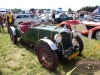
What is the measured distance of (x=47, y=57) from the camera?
4.41 metres

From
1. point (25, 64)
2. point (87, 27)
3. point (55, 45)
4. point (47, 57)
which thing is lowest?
point (25, 64)

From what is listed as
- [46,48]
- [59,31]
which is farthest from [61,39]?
[46,48]

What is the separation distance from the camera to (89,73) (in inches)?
159

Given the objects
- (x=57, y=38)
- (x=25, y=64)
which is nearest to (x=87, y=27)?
(x=57, y=38)

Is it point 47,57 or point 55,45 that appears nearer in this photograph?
point 55,45

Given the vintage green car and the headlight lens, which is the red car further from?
the headlight lens

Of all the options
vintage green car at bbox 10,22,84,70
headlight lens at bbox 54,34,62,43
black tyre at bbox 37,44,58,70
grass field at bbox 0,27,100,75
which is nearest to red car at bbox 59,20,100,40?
grass field at bbox 0,27,100,75

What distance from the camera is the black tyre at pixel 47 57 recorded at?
405 cm

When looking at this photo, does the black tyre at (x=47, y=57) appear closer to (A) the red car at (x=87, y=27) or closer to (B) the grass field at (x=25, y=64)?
(B) the grass field at (x=25, y=64)

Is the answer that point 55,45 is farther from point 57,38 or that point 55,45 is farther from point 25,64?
point 25,64

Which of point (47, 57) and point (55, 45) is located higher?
point (55, 45)

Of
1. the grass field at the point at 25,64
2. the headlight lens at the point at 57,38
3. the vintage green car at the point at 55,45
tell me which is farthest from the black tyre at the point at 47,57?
the headlight lens at the point at 57,38

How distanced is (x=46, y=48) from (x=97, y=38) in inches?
180

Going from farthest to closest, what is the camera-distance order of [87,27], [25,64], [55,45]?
[87,27], [25,64], [55,45]
